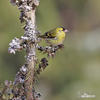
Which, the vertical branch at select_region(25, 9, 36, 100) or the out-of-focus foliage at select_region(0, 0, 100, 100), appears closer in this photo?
the vertical branch at select_region(25, 9, 36, 100)

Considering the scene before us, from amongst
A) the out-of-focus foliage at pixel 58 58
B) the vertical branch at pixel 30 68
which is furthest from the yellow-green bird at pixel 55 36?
the out-of-focus foliage at pixel 58 58

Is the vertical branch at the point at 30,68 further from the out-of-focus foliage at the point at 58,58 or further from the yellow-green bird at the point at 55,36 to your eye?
the out-of-focus foliage at the point at 58,58

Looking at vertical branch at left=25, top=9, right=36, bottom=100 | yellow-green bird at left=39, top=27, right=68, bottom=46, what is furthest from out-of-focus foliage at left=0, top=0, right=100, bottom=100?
vertical branch at left=25, top=9, right=36, bottom=100

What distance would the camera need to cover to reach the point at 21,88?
128 centimetres

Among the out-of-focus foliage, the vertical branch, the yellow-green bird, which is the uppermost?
the out-of-focus foliage

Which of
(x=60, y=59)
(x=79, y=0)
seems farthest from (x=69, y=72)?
(x=79, y=0)

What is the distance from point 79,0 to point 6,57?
2.00 metres

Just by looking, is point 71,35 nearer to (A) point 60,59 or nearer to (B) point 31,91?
(A) point 60,59

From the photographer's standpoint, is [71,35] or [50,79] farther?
[71,35]

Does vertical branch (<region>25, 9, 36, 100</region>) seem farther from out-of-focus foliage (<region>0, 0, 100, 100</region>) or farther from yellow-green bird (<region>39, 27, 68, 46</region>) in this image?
out-of-focus foliage (<region>0, 0, 100, 100</region>)

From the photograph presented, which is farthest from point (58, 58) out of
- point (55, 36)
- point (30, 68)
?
point (30, 68)

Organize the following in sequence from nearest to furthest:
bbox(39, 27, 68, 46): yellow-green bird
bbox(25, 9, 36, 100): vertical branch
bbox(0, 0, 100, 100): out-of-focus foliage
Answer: bbox(25, 9, 36, 100): vertical branch < bbox(39, 27, 68, 46): yellow-green bird < bbox(0, 0, 100, 100): out-of-focus foliage

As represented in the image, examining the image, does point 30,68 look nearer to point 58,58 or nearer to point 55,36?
point 55,36

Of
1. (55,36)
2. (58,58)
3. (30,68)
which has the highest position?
(58,58)
